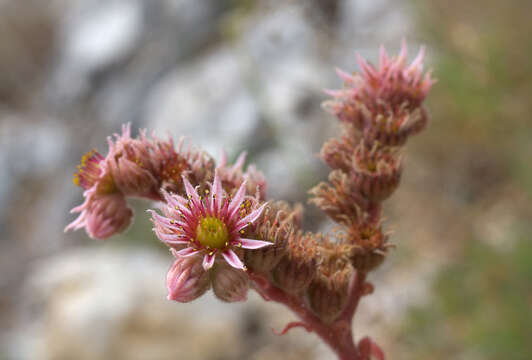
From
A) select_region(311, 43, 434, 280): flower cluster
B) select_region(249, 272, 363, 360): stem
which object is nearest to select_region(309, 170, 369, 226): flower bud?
select_region(311, 43, 434, 280): flower cluster

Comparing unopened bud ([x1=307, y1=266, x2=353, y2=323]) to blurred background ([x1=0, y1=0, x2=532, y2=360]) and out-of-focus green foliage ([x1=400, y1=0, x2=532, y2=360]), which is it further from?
out-of-focus green foliage ([x1=400, y1=0, x2=532, y2=360])

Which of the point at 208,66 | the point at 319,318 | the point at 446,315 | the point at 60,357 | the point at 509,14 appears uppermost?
the point at 208,66

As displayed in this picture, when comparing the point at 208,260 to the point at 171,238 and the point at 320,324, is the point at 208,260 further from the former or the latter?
the point at 320,324

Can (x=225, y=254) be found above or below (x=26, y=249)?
below

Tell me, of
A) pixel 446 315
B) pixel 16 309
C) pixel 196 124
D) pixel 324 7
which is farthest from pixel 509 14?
pixel 16 309

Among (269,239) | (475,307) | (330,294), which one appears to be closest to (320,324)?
(330,294)

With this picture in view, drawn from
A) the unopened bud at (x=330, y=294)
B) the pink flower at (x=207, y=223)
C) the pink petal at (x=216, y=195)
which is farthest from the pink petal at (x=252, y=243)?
the unopened bud at (x=330, y=294)

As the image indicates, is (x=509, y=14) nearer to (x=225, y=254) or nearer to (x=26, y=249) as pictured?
(x=225, y=254)
